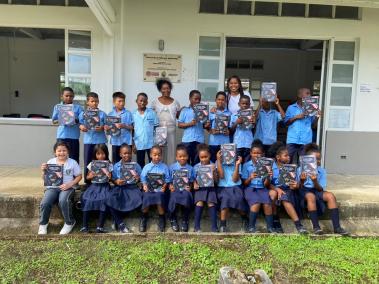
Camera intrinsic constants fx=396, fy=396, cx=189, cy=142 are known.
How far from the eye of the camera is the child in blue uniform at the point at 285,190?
4.31 metres

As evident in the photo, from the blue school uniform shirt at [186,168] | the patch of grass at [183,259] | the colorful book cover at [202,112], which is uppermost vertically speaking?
the colorful book cover at [202,112]

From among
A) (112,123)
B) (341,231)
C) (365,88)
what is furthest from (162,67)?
(341,231)

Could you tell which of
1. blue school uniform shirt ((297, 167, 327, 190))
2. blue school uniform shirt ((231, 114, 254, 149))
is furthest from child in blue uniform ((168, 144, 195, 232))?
blue school uniform shirt ((297, 167, 327, 190))

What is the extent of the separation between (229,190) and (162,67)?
8.26ft

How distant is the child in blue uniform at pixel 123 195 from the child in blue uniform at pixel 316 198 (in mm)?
1800

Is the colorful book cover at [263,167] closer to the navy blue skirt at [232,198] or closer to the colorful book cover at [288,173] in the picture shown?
the colorful book cover at [288,173]

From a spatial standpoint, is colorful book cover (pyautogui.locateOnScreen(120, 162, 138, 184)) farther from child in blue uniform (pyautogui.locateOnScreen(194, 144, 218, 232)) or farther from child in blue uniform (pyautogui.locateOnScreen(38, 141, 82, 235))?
child in blue uniform (pyautogui.locateOnScreen(194, 144, 218, 232))

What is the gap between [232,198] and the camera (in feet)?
14.1

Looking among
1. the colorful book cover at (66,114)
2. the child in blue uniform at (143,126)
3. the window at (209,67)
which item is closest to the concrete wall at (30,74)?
the window at (209,67)

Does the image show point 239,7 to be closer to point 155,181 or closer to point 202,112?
point 202,112

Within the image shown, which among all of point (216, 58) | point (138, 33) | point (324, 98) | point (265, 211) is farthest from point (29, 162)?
point (324, 98)

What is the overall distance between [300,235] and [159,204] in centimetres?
153

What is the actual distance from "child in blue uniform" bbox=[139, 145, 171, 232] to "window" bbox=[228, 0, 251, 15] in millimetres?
2803

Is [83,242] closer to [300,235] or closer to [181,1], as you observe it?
[300,235]
